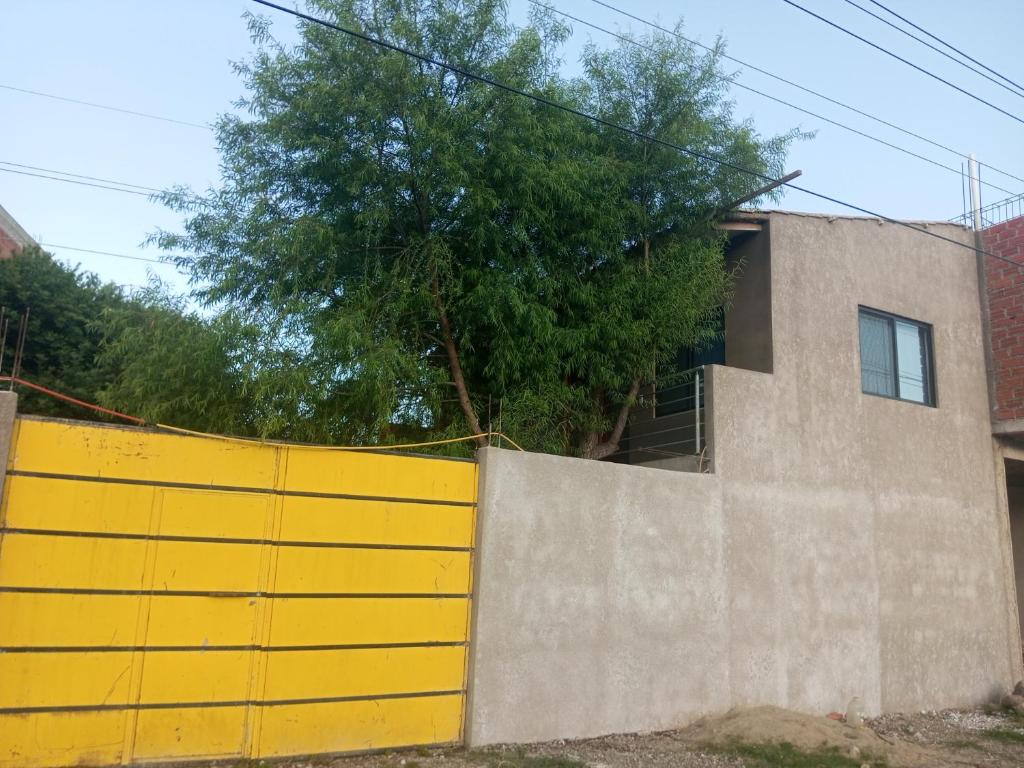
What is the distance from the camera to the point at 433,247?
27.4ft

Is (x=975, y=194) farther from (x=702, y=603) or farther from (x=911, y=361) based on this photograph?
(x=702, y=603)

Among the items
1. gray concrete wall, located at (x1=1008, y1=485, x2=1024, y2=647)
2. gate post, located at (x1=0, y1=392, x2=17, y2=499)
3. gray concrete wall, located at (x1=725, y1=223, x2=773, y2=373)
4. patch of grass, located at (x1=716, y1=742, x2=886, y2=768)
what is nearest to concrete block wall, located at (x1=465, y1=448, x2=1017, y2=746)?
patch of grass, located at (x1=716, y1=742, x2=886, y2=768)

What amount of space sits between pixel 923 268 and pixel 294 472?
30.2ft

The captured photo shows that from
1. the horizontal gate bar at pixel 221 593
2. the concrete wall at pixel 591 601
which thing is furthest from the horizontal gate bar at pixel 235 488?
the horizontal gate bar at pixel 221 593

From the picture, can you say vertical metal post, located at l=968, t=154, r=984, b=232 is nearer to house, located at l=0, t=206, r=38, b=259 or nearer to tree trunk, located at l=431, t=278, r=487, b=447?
tree trunk, located at l=431, t=278, r=487, b=447

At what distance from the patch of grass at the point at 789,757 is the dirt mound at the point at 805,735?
0.22ft

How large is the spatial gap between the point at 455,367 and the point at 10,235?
17.6 m

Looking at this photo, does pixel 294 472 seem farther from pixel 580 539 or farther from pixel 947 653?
pixel 947 653

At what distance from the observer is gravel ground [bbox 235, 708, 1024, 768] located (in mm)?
6309

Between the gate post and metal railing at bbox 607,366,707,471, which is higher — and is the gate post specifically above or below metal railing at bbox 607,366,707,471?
below

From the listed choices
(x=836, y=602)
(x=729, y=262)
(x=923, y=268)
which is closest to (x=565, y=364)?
(x=729, y=262)

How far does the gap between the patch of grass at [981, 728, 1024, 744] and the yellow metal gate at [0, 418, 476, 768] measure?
5836 millimetres

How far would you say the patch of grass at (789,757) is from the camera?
22.8 ft

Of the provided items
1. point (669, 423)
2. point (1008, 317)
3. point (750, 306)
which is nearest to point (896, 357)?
point (1008, 317)
